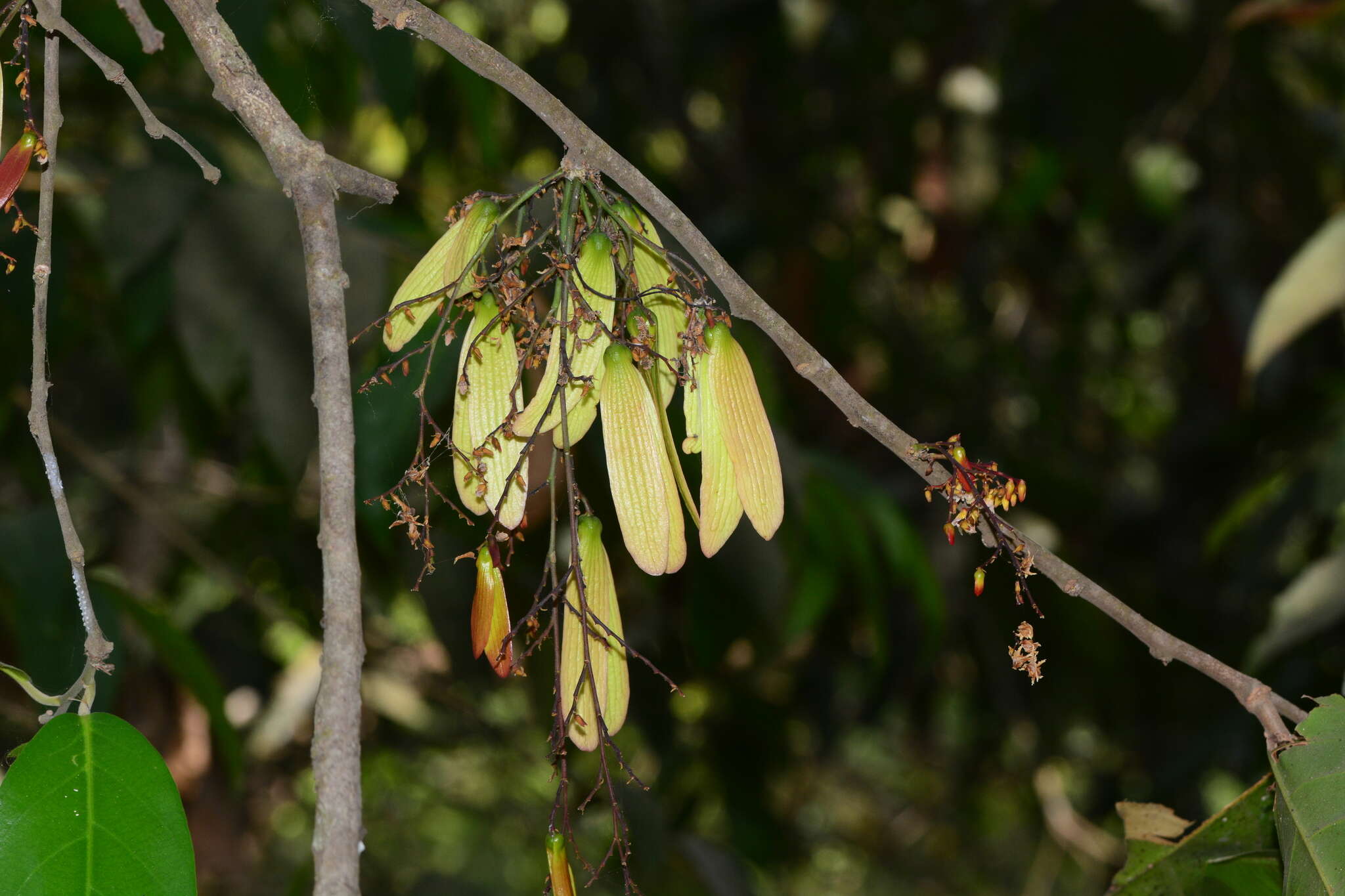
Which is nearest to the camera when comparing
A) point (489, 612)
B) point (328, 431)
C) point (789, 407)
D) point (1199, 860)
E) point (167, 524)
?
point (328, 431)

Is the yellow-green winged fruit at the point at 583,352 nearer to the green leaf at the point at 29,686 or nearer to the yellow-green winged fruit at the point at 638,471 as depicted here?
the yellow-green winged fruit at the point at 638,471

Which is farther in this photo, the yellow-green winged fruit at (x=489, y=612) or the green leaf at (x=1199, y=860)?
the green leaf at (x=1199, y=860)

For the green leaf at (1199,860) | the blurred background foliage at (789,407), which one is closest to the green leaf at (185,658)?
the blurred background foliage at (789,407)

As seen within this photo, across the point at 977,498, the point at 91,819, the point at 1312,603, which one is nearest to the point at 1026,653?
the point at 977,498

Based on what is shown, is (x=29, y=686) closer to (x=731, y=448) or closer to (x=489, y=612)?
(x=489, y=612)

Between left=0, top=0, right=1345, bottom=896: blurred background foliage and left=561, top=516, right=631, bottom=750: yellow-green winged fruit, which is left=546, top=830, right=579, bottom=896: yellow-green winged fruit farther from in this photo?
left=0, top=0, right=1345, bottom=896: blurred background foliage

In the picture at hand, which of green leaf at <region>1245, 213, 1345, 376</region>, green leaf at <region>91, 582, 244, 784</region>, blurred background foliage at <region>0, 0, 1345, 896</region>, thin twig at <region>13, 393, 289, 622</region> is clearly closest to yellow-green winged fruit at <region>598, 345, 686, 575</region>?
blurred background foliage at <region>0, 0, 1345, 896</region>

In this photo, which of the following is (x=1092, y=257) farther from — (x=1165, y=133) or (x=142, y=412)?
(x=142, y=412)
